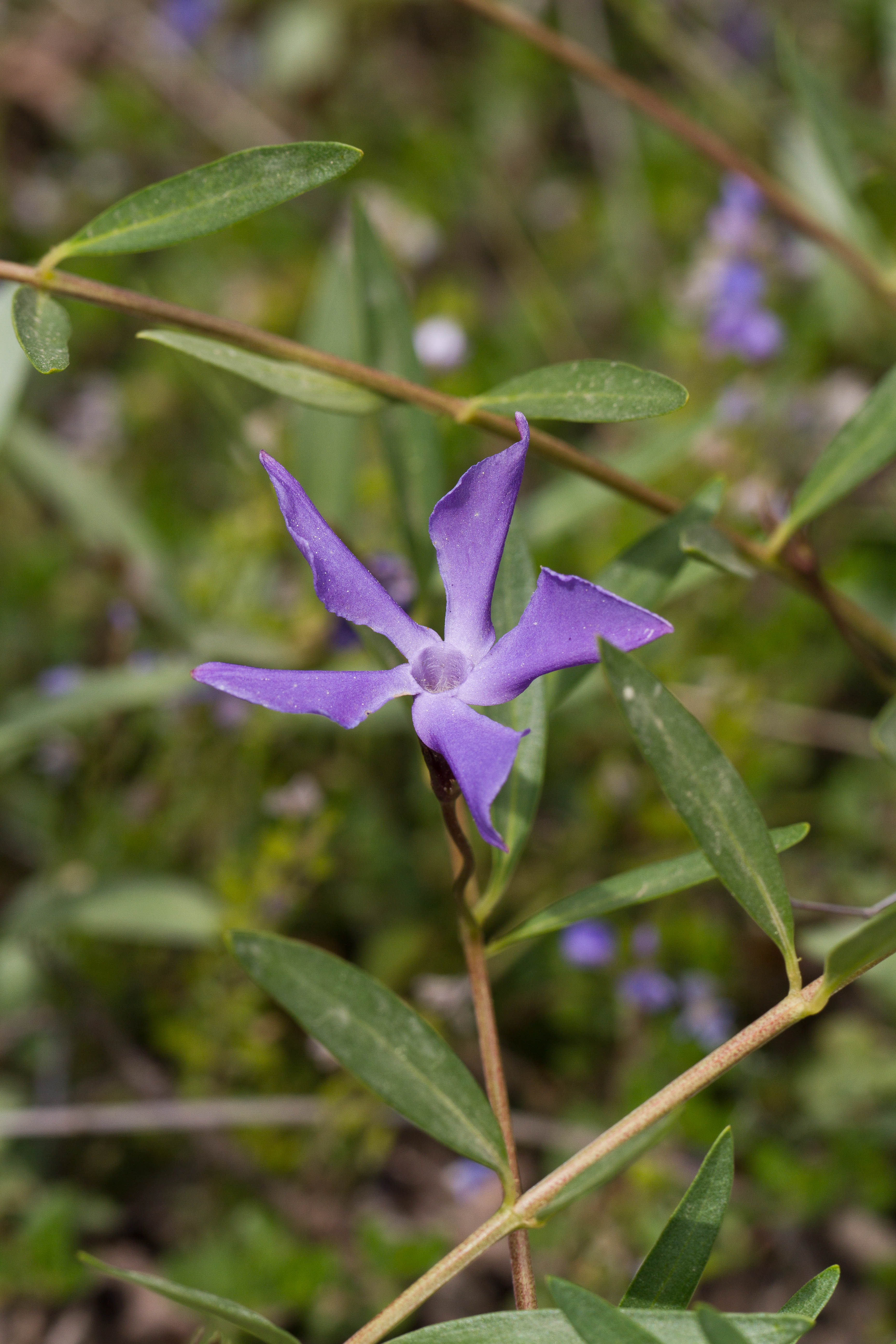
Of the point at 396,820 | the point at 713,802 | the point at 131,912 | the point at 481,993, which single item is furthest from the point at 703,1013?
the point at 713,802

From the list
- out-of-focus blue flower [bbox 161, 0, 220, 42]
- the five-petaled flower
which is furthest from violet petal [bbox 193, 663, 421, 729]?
out-of-focus blue flower [bbox 161, 0, 220, 42]

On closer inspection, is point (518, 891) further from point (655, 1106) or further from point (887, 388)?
point (655, 1106)

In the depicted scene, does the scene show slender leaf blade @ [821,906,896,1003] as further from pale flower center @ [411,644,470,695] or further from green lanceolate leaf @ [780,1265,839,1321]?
pale flower center @ [411,644,470,695]

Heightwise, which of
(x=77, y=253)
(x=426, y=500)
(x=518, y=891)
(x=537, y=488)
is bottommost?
(x=518, y=891)

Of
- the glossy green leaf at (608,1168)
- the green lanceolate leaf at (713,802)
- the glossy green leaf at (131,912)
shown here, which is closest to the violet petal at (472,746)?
the green lanceolate leaf at (713,802)

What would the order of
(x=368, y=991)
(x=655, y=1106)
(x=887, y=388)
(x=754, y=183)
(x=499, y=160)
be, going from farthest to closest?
(x=499, y=160) < (x=754, y=183) < (x=887, y=388) < (x=368, y=991) < (x=655, y=1106)

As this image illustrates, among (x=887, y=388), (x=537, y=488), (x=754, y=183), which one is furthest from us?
(x=537, y=488)

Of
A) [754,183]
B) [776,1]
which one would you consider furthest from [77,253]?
[776,1]

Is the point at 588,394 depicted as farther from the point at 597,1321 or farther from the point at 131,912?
the point at 131,912
